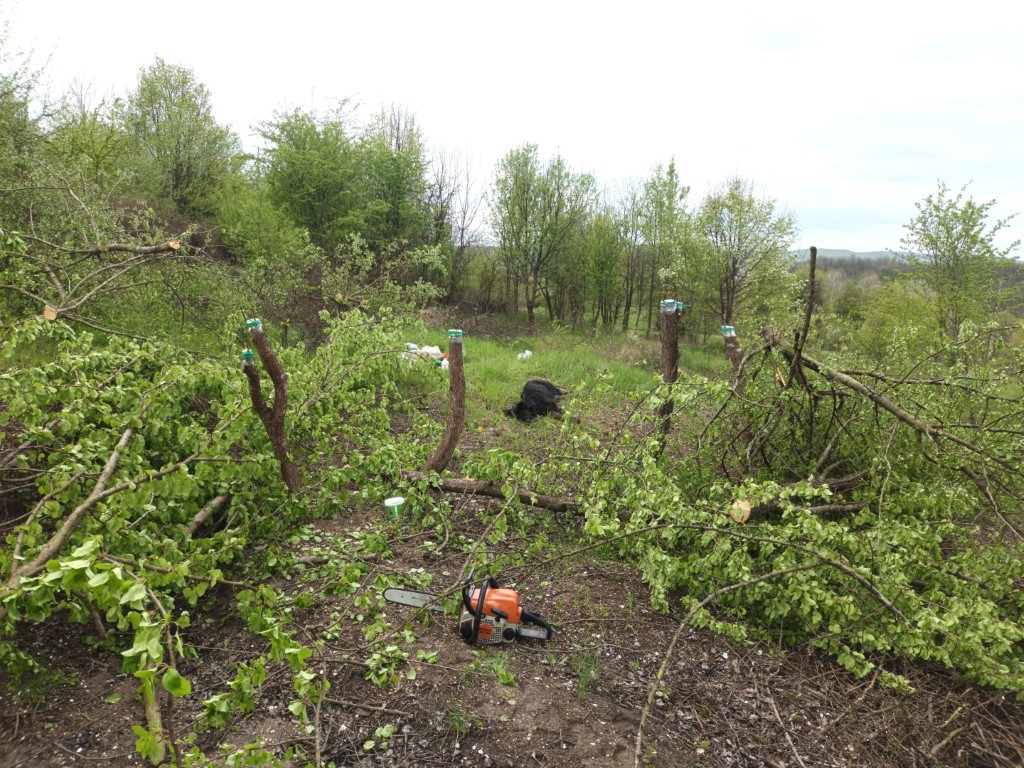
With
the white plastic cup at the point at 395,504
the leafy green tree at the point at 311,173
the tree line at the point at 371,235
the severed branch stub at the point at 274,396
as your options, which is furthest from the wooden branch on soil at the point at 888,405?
the leafy green tree at the point at 311,173

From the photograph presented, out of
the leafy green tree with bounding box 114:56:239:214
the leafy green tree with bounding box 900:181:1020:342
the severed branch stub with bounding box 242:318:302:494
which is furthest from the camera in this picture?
the leafy green tree with bounding box 114:56:239:214

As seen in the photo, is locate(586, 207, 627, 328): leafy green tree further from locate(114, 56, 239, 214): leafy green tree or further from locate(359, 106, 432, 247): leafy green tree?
locate(114, 56, 239, 214): leafy green tree

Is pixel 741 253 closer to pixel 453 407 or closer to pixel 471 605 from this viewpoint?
pixel 453 407

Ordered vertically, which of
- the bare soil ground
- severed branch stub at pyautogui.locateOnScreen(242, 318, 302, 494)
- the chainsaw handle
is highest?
severed branch stub at pyautogui.locateOnScreen(242, 318, 302, 494)

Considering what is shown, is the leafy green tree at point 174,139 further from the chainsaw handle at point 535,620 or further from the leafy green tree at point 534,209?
the chainsaw handle at point 535,620

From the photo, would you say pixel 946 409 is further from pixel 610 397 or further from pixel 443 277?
pixel 443 277

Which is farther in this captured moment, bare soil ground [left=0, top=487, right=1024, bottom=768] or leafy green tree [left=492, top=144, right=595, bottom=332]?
leafy green tree [left=492, top=144, right=595, bottom=332]

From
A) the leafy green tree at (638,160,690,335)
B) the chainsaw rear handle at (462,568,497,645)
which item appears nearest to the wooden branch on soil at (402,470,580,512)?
the chainsaw rear handle at (462,568,497,645)

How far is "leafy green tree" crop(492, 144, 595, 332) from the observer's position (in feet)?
68.9

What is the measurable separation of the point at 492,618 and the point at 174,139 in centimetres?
2079

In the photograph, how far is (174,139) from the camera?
59.2 ft

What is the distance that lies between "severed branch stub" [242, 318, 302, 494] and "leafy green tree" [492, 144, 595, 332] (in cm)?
1781

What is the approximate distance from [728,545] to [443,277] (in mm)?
19663

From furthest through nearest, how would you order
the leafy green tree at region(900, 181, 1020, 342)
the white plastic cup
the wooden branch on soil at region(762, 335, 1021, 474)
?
the leafy green tree at region(900, 181, 1020, 342)
the white plastic cup
the wooden branch on soil at region(762, 335, 1021, 474)
